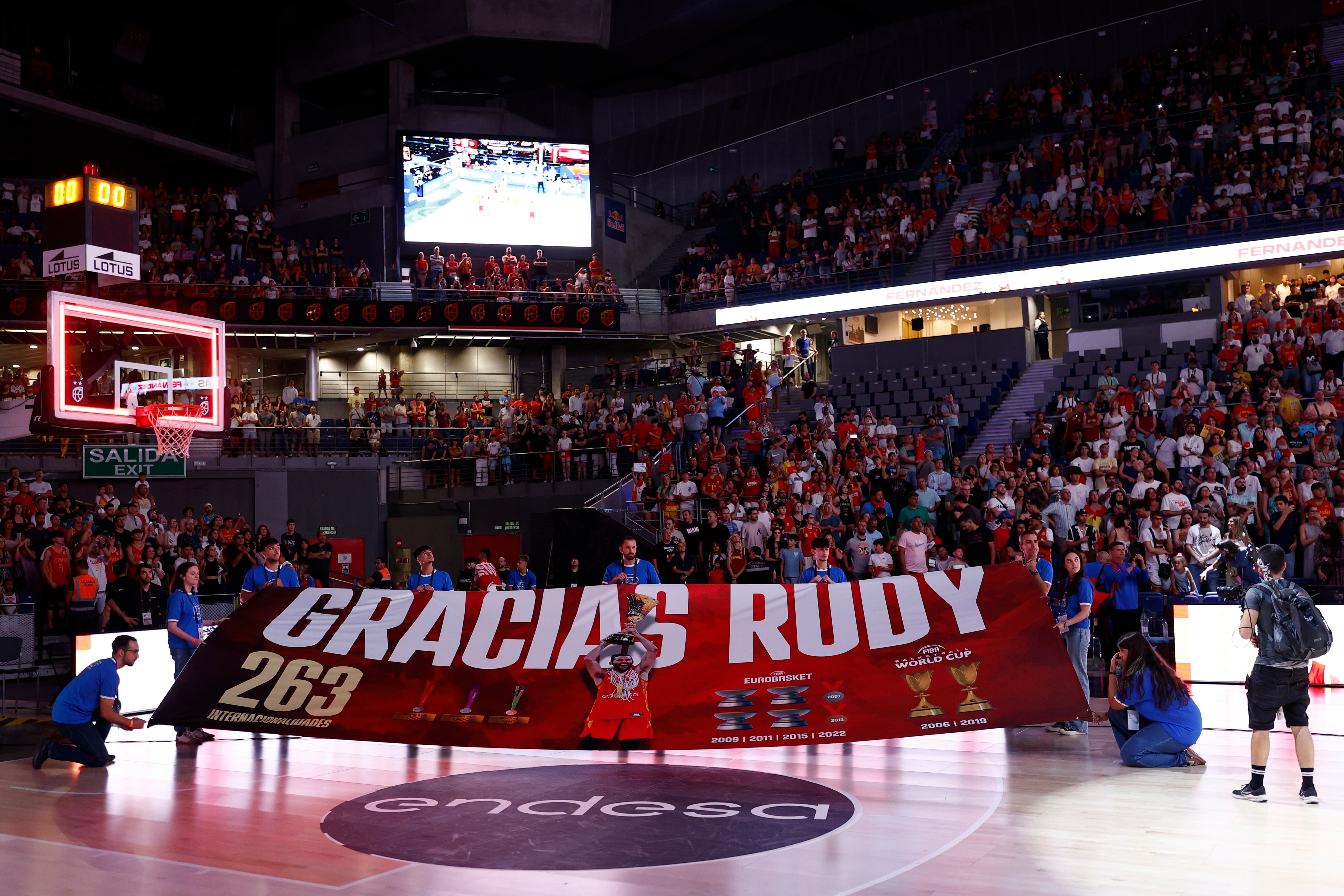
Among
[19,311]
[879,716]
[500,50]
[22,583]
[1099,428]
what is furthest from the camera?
[500,50]

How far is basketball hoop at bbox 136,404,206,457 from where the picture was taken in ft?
47.1

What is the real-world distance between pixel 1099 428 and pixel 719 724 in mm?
13363

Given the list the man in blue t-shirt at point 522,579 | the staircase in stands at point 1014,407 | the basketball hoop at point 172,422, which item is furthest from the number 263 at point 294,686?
the staircase in stands at point 1014,407

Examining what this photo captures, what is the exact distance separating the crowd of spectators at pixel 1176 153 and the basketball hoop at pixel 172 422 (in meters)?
20.7

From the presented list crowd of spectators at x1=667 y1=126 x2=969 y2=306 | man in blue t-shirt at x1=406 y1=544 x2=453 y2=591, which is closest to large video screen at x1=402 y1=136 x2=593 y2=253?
crowd of spectators at x1=667 y1=126 x2=969 y2=306

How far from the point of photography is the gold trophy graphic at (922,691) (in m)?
8.97

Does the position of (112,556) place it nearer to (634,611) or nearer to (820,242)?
(634,611)

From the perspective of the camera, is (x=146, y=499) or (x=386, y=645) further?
(x=146, y=499)

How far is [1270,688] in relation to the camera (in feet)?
26.0

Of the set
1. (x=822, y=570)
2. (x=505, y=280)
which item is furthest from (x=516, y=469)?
(x=822, y=570)

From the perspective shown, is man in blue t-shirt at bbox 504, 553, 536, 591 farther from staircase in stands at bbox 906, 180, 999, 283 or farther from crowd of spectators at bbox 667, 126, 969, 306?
crowd of spectators at bbox 667, 126, 969, 306

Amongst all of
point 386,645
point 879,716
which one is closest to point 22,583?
point 386,645

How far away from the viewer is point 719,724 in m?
9.11

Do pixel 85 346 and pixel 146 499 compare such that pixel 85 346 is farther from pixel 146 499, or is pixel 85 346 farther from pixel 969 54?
pixel 969 54
